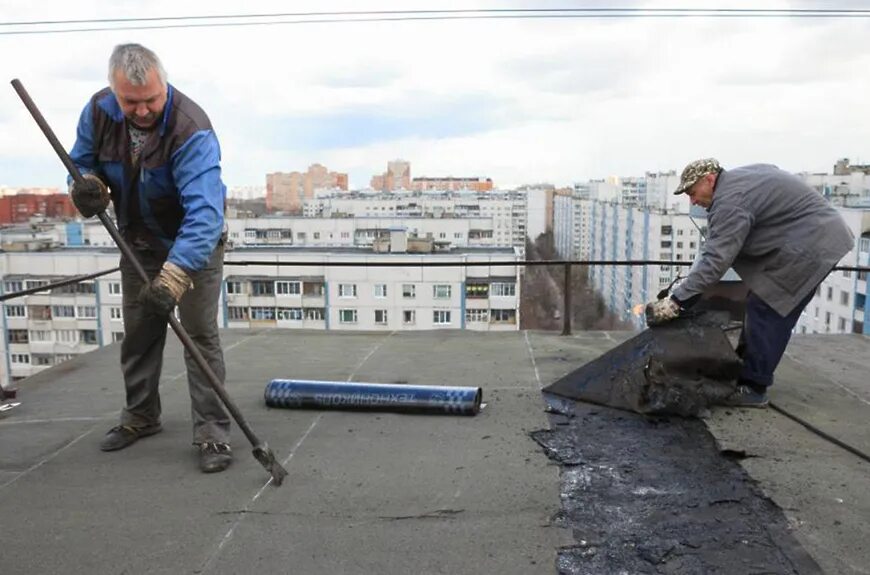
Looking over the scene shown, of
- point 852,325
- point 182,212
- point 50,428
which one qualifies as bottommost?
point 852,325

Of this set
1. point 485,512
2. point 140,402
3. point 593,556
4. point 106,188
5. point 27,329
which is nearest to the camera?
point 593,556

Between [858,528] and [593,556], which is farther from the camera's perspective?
[858,528]

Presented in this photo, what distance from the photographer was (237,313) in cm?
3300

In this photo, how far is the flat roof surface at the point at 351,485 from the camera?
7.50ft

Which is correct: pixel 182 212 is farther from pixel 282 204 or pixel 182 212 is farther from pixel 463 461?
pixel 282 204

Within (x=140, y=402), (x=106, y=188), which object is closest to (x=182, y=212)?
(x=106, y=188)

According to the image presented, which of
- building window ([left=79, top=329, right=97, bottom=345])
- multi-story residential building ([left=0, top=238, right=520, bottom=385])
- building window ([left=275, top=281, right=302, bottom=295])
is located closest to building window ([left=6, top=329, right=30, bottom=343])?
multi-story residential building ([left=0, top=238, right=520, bottom=385])

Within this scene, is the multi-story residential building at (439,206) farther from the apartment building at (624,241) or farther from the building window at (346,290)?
the building window at (346,290)

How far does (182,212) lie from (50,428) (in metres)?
1.53

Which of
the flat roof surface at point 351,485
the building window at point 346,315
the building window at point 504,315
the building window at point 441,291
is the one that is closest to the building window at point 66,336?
the building window at point 346,315

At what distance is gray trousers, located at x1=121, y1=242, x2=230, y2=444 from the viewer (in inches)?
121

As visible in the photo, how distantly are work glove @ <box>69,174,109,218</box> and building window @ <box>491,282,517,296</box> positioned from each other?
95.1 feet

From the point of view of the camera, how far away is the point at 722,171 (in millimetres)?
3766

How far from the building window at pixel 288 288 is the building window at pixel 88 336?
8547mm
